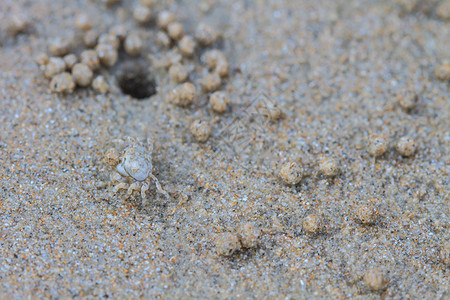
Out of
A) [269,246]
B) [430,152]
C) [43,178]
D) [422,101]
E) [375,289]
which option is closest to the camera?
[375,289]

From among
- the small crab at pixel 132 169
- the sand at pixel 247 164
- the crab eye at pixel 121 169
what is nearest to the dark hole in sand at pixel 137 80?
the sand at pixel 247 164

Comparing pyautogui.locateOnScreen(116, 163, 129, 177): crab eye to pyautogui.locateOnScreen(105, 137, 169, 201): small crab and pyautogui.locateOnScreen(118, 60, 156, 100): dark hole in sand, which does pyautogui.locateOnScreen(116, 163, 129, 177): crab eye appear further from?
pyautogui.locateOnScreen(118, 60, 156, 100): dark hole in sand

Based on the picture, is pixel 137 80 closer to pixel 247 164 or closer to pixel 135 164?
pixel 135 164

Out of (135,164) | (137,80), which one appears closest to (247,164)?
(135,164)

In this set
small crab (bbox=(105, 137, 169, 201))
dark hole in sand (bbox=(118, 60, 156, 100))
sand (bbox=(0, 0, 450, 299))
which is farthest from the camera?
dark hole in sand (bbox=(118, 60, 156, 100))

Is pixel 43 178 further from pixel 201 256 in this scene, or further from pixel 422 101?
pixel 422 101

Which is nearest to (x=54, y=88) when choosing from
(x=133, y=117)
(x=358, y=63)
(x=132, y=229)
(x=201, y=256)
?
(x=133, y=117)

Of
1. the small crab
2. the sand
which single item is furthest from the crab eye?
the sand

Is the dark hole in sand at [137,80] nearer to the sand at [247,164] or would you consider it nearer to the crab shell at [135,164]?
the sand at [247,164]
